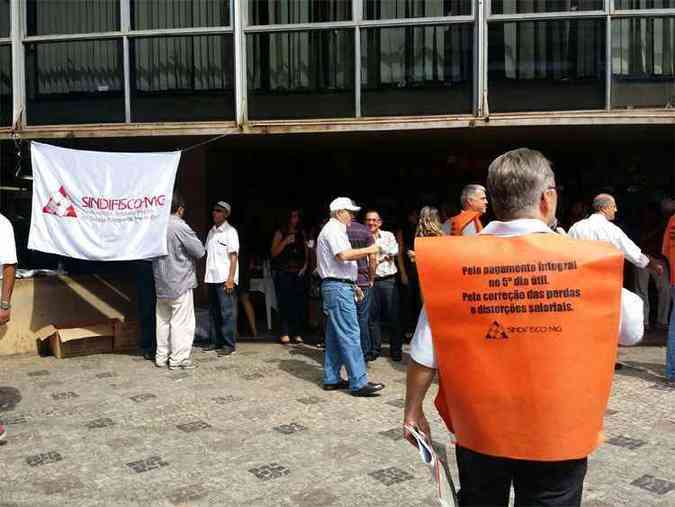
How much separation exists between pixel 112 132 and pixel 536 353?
7653 millimetres

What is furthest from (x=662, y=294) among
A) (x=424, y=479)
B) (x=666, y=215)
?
(x=424, y=479)

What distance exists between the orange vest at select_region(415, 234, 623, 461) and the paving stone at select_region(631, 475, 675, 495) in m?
2.39

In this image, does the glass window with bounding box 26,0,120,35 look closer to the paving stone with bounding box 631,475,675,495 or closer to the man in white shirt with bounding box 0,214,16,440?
the man in white shirt with bounding box 0,214,16,440

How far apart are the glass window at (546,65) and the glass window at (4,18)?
6203mm

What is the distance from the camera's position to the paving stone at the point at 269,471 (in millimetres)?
4312

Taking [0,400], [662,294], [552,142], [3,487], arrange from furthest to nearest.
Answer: [552,142]
[662,294]
[0,400]
[3,487]

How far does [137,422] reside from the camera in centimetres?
552

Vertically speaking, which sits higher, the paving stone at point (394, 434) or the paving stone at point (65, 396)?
the paving stone at point (65, 396)

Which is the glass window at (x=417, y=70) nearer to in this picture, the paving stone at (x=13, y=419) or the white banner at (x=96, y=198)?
the white banner at (x=96, y=198)

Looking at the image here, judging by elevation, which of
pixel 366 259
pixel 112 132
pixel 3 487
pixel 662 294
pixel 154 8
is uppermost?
pixel 154 8

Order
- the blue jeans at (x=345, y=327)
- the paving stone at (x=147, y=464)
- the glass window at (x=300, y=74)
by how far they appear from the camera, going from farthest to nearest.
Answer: the glass window at (x=300, y=74)
the blue jeans at (x=345, y=327)
the paving stone at (x=147, y=464)

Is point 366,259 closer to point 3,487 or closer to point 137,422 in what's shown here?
point 137,422

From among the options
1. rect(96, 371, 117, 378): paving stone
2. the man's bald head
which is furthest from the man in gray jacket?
the man's bald head

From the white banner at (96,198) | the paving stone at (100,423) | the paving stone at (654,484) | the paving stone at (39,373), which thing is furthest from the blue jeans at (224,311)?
the paving stone at (654,484)
